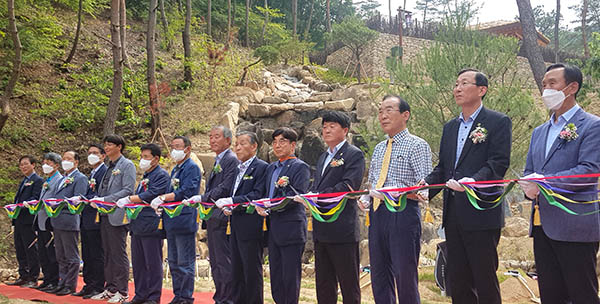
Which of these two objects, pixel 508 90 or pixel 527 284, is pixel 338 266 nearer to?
pixel 527 284

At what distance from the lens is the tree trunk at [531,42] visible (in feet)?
41.3

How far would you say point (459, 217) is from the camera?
3.48 meters

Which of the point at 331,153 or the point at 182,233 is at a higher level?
the point at 331,153

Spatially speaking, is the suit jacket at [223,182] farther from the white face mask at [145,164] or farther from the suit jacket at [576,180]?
the suit jacket at [576,180]

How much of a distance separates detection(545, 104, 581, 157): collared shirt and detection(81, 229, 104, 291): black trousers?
5222 mm

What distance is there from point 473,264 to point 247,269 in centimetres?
228

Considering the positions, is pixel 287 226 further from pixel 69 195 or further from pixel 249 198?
pixel 69 195

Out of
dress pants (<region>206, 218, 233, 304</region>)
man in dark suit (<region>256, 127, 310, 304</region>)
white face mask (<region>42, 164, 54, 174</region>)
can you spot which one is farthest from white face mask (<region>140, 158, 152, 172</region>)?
white face mask (<region>42, 164, 54, 174</region>)

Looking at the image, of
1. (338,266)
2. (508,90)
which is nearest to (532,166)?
(338,266)

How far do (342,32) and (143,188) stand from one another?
19.5 meters

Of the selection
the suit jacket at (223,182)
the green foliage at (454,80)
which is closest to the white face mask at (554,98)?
the suit jacket at (223,182)

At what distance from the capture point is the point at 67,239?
665 centimetres

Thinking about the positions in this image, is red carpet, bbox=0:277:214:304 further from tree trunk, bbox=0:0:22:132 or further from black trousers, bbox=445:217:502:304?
tree trunk, bbox=0:0:22:132

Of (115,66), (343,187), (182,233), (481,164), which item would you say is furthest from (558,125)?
(115,66)
